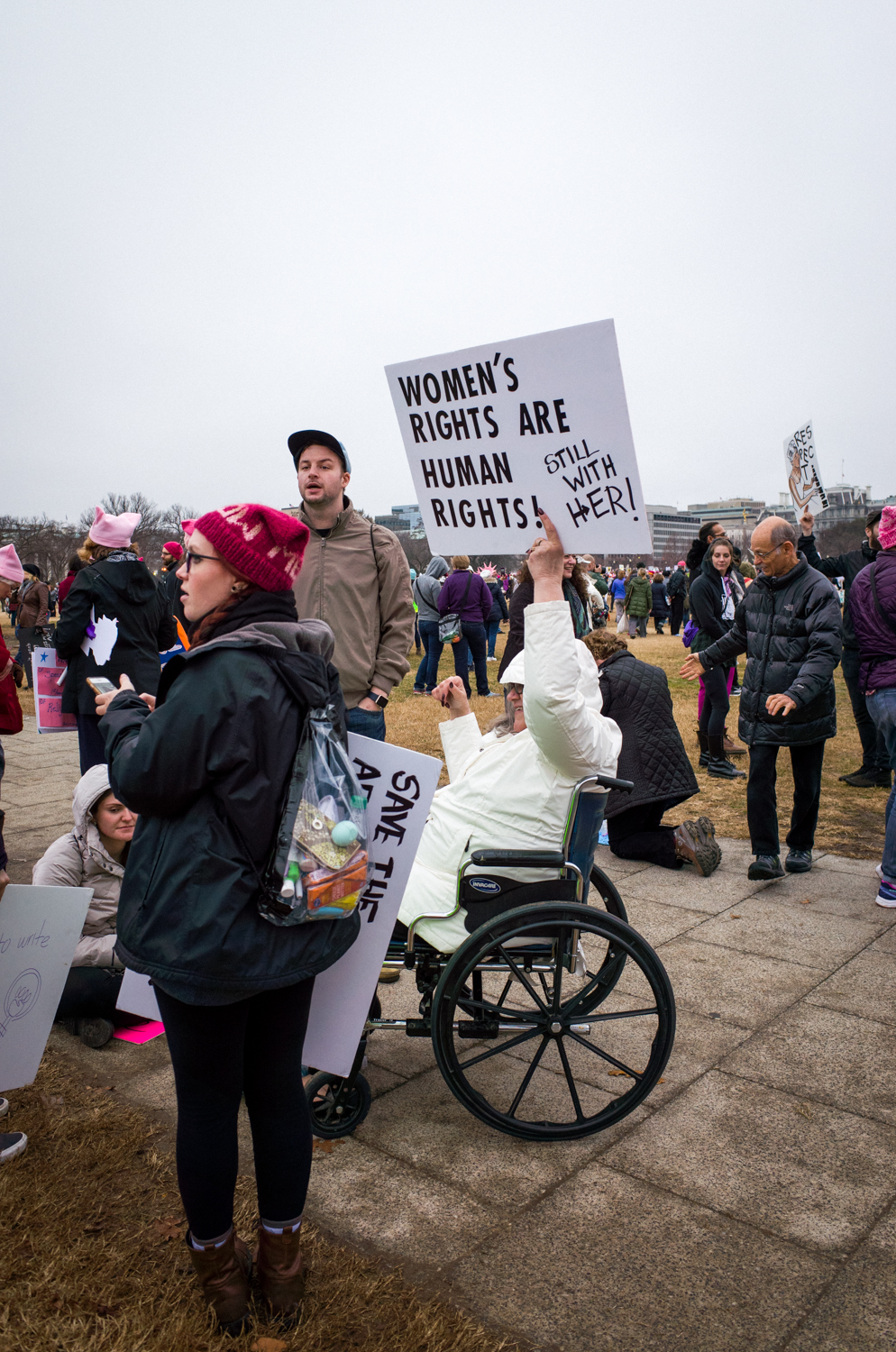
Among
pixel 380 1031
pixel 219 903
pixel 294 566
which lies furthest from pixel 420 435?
pixel 380 1031

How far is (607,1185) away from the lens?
2.68m

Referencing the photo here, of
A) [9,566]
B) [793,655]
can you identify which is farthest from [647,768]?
[9,566]

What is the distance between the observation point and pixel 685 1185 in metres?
2.67

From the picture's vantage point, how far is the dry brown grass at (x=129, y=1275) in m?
2.07

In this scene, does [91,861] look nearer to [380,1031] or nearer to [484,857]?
[380,1031]

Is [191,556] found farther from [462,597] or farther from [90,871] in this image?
[462,597]

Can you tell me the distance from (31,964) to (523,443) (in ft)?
7.24

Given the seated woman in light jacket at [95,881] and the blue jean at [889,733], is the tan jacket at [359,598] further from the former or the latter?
the blue jean at [889,733]

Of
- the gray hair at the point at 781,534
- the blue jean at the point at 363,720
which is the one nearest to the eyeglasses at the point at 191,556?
the blue jean at the point at 363,720

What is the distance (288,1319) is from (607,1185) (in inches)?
38.4

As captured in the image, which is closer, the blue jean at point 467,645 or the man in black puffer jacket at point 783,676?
the man in black puffer jacket at point 783,676

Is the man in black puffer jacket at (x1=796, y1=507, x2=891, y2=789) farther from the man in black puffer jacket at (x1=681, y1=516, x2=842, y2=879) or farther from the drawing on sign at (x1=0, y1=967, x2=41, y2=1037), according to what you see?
the drawing on sign at (x1=0, y1=967, x2=41, y2=1037)

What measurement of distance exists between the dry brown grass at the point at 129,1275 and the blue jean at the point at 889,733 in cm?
352

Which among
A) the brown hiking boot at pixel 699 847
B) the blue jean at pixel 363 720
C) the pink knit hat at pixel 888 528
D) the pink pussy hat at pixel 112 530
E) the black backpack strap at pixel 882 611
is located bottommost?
the brown hiking boot at pixel 699 847
